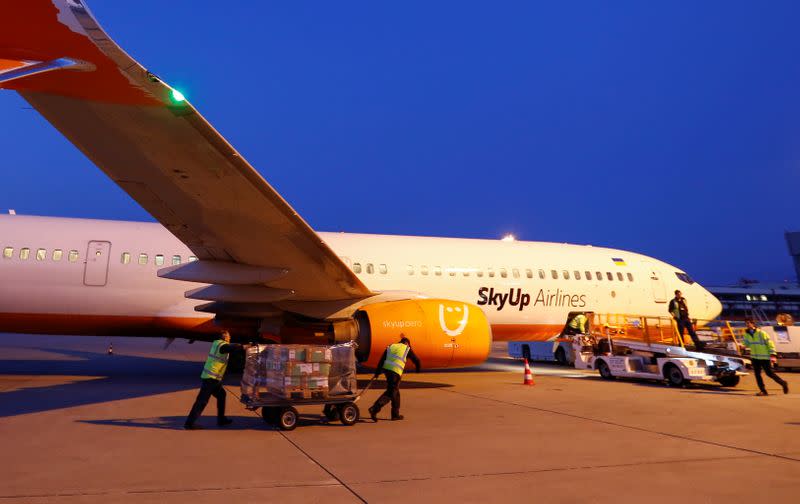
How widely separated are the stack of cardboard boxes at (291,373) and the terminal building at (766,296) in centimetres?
8347

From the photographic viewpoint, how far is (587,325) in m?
14.3

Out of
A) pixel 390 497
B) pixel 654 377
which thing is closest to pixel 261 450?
pixel 390 497

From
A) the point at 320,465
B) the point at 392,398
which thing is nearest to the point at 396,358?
the point at 392,398

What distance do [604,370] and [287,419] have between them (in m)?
9.12

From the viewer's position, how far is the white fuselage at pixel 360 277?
1120cm

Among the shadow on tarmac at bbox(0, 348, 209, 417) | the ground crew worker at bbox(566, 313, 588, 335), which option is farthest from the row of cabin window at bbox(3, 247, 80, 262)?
the ground crew worker at bbox(566, 313, 588, 335)

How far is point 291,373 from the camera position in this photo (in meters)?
6.70

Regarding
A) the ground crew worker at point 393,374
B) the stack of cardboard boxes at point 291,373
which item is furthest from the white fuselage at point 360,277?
the stack of cardboard boxes at point 291,373

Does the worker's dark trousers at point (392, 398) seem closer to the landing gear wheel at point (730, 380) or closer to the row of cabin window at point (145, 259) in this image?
the row of cabin window at point (145, 259)

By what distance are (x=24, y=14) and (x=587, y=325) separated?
44.1ft

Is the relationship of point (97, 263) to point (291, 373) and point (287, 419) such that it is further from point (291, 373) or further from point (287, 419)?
point (287, 419)

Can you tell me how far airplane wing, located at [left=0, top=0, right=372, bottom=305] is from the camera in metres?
4.50

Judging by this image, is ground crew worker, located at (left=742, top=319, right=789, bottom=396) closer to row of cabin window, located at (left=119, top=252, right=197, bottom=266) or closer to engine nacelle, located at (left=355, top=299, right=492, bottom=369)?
engine nacelle, located at (left=355, top=299, right=492, bottom=369)

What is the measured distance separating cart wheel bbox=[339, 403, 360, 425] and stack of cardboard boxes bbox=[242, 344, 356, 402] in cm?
22
